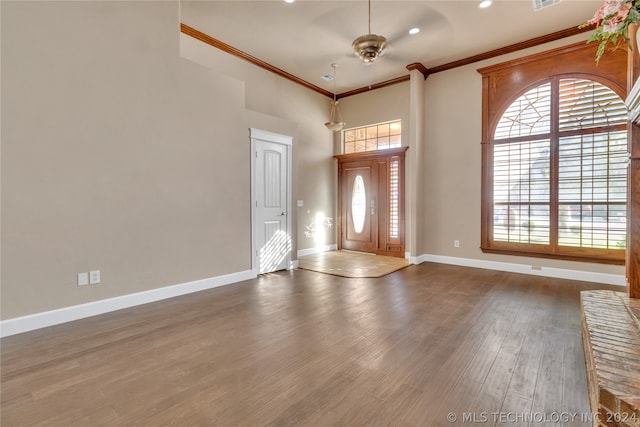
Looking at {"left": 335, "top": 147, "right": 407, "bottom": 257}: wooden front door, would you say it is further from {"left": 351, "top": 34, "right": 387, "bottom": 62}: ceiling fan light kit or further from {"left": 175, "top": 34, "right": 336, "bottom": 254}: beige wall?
{"left": 351, "top": 34, "right": 387, "bottom": 62}: ceiling fan light kit

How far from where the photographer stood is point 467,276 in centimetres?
484

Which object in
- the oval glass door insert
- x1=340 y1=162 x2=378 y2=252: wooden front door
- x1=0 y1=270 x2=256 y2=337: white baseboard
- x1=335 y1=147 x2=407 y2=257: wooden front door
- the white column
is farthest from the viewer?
the oval glass door insert

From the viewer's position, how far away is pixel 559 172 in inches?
184

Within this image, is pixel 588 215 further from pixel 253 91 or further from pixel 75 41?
pixel 75 41

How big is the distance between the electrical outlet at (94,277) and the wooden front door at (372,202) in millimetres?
5204

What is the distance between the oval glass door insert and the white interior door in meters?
2.25

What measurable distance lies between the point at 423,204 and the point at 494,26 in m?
3.18

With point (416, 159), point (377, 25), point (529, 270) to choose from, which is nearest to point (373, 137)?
point (416, 159)

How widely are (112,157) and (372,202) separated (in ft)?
16.7

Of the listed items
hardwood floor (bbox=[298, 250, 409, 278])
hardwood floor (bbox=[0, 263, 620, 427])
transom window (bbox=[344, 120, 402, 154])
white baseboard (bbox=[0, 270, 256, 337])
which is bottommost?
hardwood floor (bbox=[0, 263, 620, 427])

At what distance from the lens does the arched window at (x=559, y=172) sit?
4.27 m

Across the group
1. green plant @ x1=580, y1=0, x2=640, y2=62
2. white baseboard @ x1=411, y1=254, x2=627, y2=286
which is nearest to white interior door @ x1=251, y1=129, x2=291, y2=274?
white baseboard @ x1=411, y1=254, x2=627, y2=286

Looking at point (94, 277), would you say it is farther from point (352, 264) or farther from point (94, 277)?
point (352, 264)

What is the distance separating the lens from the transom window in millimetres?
6594
